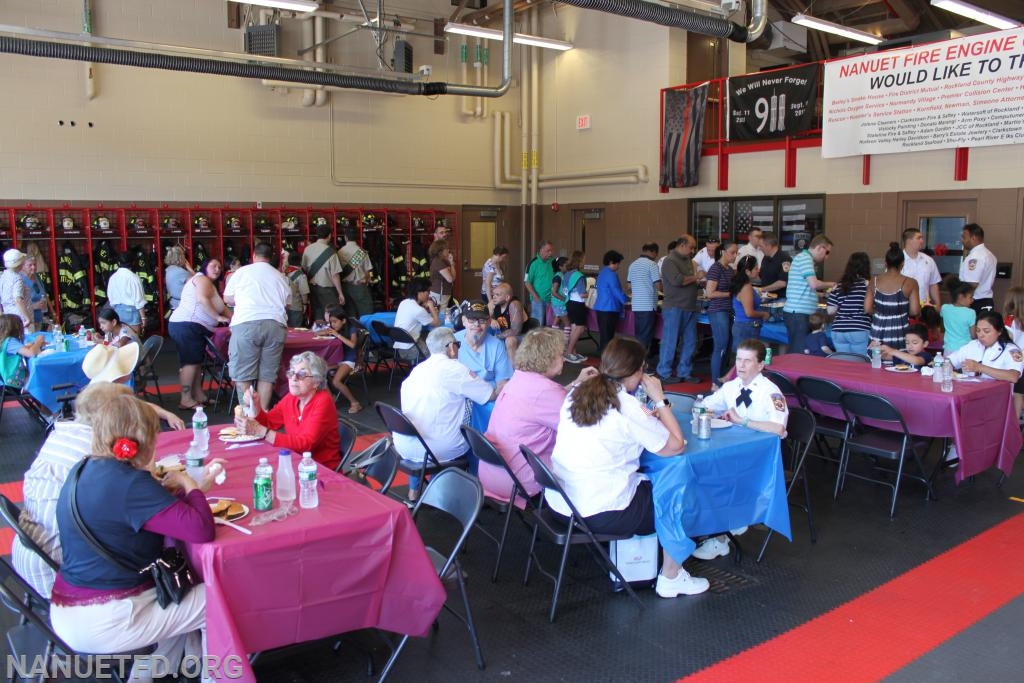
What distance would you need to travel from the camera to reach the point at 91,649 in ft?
8.92

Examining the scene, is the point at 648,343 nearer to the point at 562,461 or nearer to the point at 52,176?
the point at 562,461

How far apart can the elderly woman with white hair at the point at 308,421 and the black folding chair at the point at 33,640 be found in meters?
1.30

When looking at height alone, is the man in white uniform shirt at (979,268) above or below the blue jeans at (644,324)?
above

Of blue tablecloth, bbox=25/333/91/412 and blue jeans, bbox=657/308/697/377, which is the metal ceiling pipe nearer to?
blue jeans, bbox=657/308/697/377

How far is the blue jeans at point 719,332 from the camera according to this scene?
8.77 metres

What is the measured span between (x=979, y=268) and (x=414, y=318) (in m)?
5.70

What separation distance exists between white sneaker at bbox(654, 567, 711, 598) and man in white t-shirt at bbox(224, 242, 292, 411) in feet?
13.3

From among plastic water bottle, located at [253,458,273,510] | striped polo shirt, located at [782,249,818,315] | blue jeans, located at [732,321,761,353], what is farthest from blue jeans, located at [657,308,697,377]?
plastic water bottle, located at [253,458,273,510]

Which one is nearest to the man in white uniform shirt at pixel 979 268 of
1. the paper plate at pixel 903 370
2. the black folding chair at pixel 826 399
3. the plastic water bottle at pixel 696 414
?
the paper plate at pixel 903 370

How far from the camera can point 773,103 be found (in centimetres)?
1115

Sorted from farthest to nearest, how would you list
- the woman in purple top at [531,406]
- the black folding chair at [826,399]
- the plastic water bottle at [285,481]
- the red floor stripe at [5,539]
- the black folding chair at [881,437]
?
1. the black folding chair at [826,399]
2. the black folding chair at [881,437]
3. the red floor stripe at [5,539]
4. the woman in purple top at [531,406]
5. the plastic water bottle at [285,481]

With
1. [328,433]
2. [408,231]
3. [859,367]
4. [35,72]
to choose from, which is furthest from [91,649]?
[408,231]

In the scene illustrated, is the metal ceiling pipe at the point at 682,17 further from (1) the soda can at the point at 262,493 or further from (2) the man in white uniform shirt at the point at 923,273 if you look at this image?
(1) the soda can at the point at 262,493

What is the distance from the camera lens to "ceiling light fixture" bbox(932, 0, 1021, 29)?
29.6 ft
